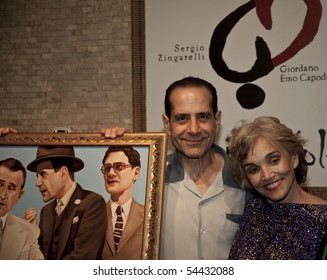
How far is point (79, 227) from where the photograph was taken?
1726mm

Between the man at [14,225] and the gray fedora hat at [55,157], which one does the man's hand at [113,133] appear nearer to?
the gray fedora hat at [55,157]

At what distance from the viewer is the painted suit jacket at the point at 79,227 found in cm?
171

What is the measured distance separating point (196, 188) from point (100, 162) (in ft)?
1.36

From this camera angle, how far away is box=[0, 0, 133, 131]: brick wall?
240 centimetres

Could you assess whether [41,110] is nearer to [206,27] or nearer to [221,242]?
[206,27]

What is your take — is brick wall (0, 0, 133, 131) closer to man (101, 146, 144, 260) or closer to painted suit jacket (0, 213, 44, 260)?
man (101, 146, 144, 260)

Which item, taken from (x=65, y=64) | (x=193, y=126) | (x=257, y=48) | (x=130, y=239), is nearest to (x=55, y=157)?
(x=130, y=239)

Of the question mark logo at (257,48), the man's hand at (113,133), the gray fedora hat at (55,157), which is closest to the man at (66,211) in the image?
the gray fedora hat at (55,157)

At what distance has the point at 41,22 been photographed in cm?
244

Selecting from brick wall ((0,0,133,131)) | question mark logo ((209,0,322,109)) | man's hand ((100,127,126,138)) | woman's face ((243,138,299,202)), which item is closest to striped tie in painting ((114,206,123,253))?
man's hand ((100,127,126,138))

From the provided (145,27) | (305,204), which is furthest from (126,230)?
(145,27)

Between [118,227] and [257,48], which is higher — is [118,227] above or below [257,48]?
below

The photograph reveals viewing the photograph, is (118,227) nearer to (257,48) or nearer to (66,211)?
(66,211)

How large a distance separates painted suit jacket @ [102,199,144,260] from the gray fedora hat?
0.28 meters
